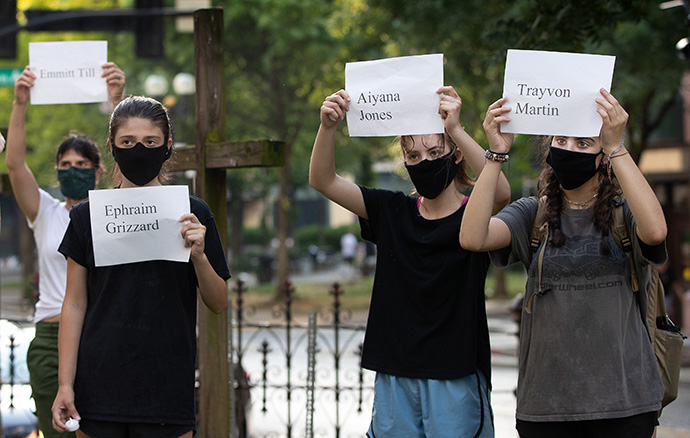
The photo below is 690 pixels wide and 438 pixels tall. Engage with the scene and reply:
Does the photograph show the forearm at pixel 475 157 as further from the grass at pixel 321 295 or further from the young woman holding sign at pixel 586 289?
the grass at pixel 321 295

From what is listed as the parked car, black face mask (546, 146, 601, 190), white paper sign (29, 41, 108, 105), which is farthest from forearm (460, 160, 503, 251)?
the parked car

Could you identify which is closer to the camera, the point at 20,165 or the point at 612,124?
the point at 612,124

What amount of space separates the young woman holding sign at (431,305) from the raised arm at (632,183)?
→ 1.66 ft

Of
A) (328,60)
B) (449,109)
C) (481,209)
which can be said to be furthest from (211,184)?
(328,60)

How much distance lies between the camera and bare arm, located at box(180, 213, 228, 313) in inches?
112

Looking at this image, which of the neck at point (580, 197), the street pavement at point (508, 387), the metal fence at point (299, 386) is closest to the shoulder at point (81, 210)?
the metal fence at point (299, 386)

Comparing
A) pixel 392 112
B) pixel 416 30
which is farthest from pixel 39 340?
pixel 416 30

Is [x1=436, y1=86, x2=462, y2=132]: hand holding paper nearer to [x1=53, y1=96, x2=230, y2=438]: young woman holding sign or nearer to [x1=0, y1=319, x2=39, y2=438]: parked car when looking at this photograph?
[x1=53, y1=96, x2=230, y2=438]: young woman holding sign

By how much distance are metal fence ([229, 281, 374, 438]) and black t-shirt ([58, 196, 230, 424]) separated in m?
1.61

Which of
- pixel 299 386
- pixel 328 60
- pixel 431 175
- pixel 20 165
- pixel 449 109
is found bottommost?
pixel 299 386

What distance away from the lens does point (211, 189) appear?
418 cm

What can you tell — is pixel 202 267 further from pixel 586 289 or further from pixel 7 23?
pixel 7 23

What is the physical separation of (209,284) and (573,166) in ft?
4.53

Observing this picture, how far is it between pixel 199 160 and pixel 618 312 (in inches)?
87.4
